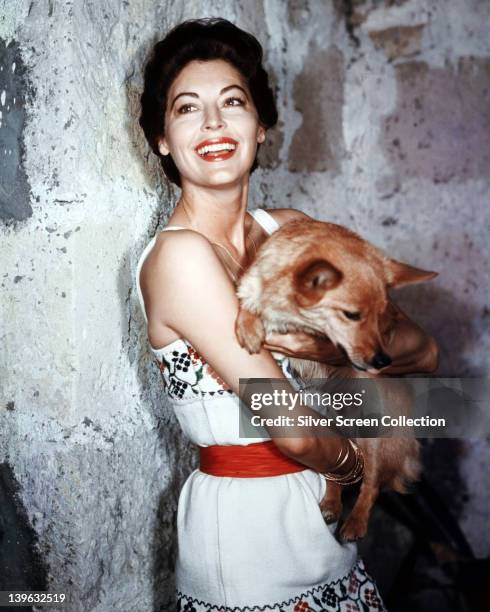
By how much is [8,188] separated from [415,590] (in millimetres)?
2139

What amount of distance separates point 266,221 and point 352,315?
1.62ft

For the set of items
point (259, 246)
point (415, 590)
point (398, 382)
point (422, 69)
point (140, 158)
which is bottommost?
point (415, 590)

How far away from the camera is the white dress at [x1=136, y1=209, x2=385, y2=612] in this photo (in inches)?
52.9

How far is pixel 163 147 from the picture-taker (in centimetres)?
157

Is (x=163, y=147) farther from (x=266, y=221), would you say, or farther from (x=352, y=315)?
(x=352, y=315)

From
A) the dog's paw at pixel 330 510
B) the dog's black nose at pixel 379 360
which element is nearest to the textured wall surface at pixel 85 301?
the dog's paw at pixel 330 510

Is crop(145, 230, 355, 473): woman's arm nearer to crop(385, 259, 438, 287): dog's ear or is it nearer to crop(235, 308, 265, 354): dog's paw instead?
crop(235, 308, 265, 354): dog's paw

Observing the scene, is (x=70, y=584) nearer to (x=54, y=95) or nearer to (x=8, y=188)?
(x=8, y=188)

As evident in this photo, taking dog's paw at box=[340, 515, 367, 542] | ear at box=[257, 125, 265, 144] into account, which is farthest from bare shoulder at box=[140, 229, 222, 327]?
dog's paw at box=[340, 515, 367, 542]

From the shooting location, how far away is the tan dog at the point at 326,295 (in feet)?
4.51

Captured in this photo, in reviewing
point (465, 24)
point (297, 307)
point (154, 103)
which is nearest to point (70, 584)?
point (297, 307)

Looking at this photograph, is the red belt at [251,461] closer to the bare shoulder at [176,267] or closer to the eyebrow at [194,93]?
the bare shoulder at [176,267]

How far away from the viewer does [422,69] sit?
2.38m

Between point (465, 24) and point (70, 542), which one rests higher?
point (465, 24)
